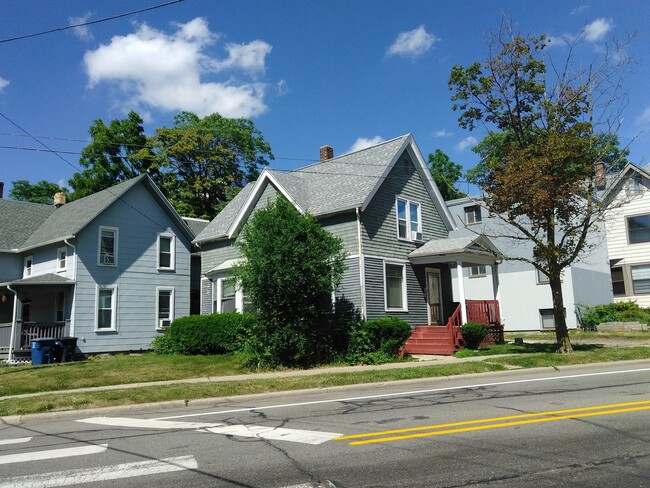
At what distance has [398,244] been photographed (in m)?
22.0

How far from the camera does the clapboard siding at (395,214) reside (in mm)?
20766

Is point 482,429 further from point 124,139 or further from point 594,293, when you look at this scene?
point 124,139

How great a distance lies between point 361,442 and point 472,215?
94.0 ft

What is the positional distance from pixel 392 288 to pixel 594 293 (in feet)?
51.3

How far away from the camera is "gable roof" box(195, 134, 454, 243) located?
21156 mm

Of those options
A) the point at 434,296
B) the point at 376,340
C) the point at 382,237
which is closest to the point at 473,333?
the point at 434,296

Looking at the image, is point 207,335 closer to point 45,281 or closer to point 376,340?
point 376,340

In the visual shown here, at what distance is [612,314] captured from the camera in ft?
93.6

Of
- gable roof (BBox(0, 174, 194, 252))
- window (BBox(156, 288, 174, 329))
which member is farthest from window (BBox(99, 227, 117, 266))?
window (BBox(156, 288, 174, 329))

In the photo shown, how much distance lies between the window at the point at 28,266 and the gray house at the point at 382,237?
889 centimetres

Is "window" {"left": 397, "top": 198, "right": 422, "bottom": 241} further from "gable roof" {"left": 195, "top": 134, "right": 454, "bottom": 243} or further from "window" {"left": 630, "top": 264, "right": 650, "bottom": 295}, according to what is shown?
"window" {"left": 630, "top": 264, "right": 650, "bottom": 295}

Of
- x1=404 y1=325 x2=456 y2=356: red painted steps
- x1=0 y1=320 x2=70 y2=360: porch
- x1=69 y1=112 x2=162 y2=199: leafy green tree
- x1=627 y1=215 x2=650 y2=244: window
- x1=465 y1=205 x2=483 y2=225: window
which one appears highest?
x1=69 y1=112 x2=162 y2=199: leafy green tree

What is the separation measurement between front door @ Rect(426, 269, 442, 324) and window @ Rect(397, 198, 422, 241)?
1.70 m

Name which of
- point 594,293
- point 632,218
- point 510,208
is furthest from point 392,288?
point 632,218
